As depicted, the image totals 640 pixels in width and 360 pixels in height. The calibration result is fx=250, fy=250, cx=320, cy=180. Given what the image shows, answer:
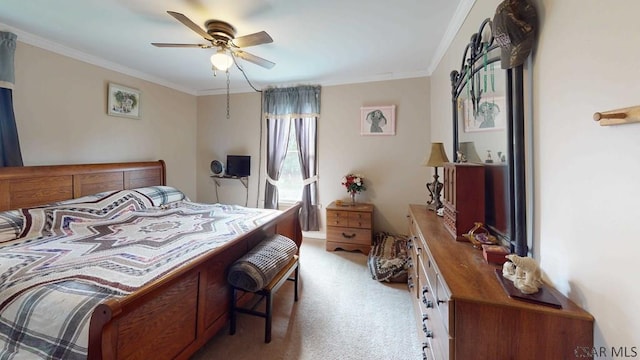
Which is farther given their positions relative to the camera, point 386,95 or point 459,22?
point 386,95

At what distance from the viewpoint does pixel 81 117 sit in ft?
9.82

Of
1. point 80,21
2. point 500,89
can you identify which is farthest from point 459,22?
point 80,21

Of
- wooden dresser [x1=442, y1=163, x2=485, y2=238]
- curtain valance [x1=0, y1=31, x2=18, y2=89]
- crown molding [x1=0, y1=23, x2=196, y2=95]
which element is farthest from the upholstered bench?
crown molding [x1=0, y1=23, x2=196, y2=95]

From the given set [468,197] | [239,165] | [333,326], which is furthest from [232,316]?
[239,165]

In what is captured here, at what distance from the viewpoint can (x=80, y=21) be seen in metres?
2.27

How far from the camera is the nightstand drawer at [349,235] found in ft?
11.4

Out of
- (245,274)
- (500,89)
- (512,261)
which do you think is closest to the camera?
(512,261)

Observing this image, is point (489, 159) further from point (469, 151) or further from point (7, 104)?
point (7, 104)

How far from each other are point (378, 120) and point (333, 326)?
2788 millimetres

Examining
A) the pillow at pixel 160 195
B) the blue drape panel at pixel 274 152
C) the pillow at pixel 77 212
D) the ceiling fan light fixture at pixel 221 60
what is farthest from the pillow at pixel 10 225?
the blue drape panel at pixel 274 152

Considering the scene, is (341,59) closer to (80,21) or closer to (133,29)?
(133,29)

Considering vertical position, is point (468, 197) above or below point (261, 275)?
above

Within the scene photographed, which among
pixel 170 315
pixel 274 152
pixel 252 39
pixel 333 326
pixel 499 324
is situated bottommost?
pixel 333 326

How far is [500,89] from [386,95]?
2439mm
